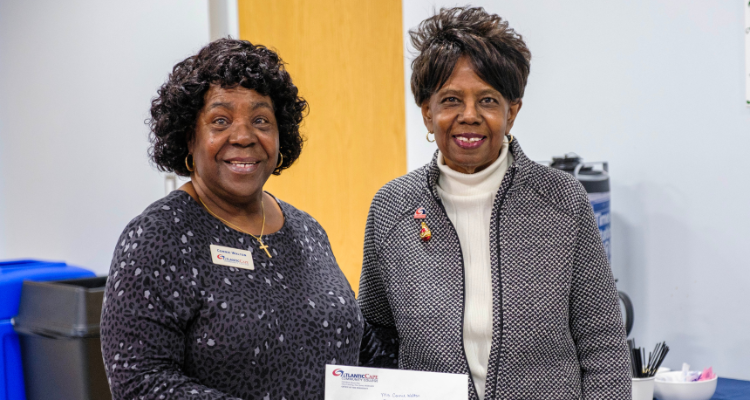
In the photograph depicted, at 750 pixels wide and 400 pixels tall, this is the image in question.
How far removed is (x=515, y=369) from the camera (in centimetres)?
129

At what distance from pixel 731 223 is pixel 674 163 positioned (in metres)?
0.29

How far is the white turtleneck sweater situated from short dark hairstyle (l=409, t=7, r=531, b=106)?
16 cm

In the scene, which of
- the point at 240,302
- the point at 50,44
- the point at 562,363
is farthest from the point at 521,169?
the point at 50,44

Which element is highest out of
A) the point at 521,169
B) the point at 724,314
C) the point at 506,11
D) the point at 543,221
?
the point at 506,11

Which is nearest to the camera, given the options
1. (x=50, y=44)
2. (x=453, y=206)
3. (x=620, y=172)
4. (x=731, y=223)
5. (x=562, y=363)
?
(x=562, y=363)

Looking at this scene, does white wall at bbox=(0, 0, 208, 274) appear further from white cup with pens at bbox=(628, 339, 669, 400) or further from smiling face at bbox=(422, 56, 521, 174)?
white cup with pens at bbox=(628, 339, 669, 400)

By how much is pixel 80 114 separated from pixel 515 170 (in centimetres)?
301

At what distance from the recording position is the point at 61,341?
231 cm

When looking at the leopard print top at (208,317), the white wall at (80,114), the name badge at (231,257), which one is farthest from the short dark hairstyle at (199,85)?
the white wall at (80,114)

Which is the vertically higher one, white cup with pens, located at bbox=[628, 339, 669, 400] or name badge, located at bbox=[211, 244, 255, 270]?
name badge, located at bbox=[211, 244, 255, 270]

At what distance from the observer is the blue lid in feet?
8.18

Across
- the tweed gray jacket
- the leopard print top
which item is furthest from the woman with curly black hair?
the tweed gray jacket

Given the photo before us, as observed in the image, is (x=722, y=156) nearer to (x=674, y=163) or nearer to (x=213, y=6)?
(x=674, y=163)

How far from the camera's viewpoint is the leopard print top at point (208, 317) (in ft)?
3.58
